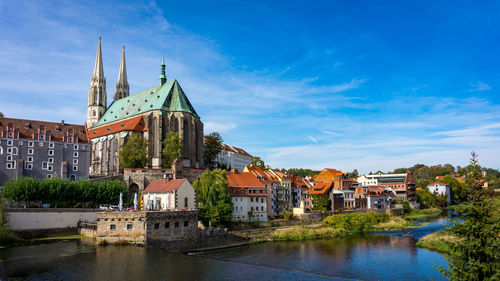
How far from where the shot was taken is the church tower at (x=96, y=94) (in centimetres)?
13050

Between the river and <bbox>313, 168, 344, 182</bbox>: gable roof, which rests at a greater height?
<bbox>313, 168, 344, 182</bbox>: gable roof

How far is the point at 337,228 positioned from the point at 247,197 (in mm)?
17422

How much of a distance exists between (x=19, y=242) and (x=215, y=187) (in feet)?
89.4

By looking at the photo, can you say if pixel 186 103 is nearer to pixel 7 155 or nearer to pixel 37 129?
pixel 37 129

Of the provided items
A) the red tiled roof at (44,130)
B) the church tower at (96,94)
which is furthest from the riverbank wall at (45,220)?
the church tower at (96,94)

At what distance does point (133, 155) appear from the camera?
8706 cm

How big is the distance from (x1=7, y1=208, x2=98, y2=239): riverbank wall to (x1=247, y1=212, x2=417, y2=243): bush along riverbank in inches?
1018

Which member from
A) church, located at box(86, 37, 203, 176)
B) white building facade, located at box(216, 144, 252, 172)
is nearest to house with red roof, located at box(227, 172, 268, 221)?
church, located at box(86, 37, 203, 176)

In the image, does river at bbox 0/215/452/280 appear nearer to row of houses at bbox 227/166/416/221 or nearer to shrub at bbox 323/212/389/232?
row of houses at bbox 227/166/416/221

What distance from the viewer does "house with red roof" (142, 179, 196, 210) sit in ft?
192

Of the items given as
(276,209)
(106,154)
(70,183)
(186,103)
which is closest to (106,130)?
(106,154)

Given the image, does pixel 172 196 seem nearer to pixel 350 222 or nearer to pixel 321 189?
pixel 350 222

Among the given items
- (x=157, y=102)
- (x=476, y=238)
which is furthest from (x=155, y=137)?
(x=476, y=238)

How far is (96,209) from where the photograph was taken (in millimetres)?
62312
